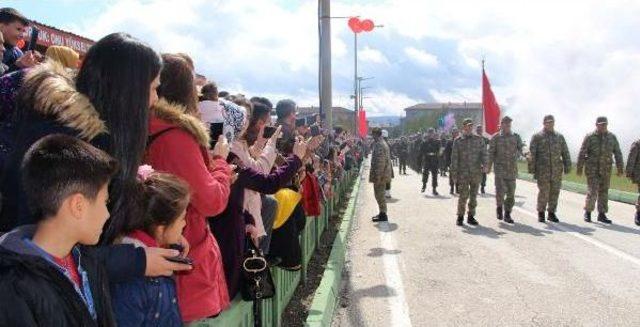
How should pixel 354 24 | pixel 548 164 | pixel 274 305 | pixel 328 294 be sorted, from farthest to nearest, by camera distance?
pixel 354 24
pixel 548 164
pixel 328 294
pixel 274 305

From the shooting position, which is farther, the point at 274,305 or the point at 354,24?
the point at 354,24

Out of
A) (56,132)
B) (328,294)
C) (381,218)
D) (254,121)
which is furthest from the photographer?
(381,218)

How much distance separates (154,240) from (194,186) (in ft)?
1.01

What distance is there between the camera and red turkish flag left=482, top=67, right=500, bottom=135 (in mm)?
15359

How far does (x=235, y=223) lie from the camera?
10.3ft

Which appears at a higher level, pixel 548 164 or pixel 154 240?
pixel 548 164

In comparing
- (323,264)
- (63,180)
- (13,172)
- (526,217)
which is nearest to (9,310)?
(63,180)

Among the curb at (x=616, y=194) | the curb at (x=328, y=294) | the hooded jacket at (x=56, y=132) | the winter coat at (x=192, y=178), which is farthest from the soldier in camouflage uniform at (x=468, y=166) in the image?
the hooded jacket at (x=56, y=132)

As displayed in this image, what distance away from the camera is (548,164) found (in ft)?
35.4

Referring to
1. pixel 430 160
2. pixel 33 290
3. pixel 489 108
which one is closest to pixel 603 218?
pixel 489 108

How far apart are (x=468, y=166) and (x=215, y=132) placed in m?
8.27

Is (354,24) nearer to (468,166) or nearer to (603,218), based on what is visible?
(468,166)

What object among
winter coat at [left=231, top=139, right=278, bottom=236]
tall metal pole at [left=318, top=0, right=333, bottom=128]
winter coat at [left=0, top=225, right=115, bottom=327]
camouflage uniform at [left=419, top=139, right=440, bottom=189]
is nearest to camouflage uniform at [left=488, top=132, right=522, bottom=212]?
tall metal pole at [left=318, top=0, right=333, bottom=128]

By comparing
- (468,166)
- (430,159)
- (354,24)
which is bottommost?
(468,166)
